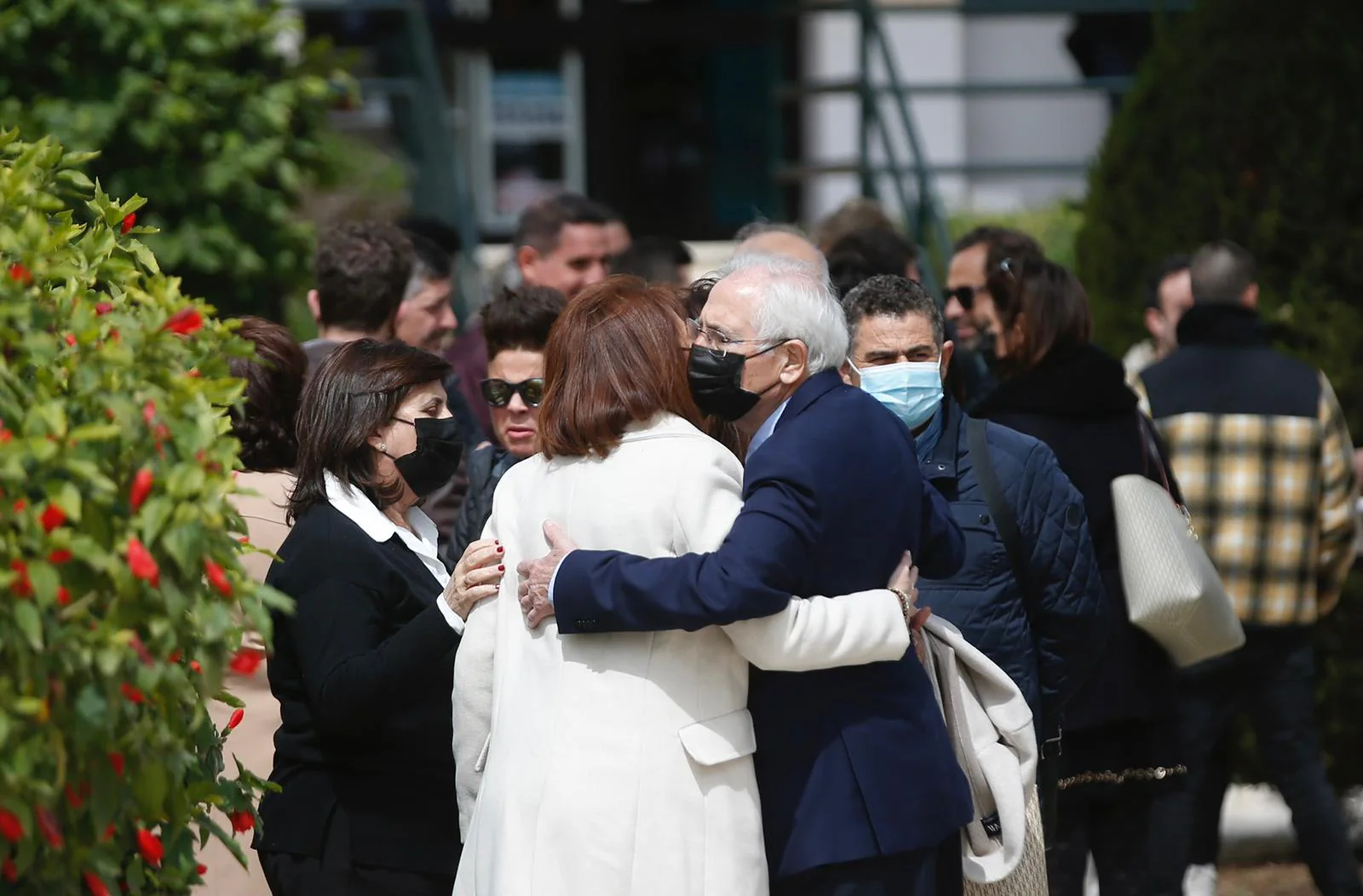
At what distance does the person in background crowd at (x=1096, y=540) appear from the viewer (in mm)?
4695

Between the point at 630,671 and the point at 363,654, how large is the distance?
63 centimetres

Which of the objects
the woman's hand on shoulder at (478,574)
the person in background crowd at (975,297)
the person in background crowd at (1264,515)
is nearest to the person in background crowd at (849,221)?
the person in background crowd at (975,297)

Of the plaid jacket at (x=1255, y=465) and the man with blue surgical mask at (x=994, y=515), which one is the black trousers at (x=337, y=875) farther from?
the plaid jacket at (x=1255, y=465)

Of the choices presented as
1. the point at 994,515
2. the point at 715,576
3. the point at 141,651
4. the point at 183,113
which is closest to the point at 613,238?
the point at 183,113

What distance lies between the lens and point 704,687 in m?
3.21

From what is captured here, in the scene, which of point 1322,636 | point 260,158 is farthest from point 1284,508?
point 260,158

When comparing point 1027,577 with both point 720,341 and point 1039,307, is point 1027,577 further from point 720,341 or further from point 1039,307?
point 720,341

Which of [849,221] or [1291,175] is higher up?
[1291,175]

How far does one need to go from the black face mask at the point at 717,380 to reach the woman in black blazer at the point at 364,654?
0.65 metres

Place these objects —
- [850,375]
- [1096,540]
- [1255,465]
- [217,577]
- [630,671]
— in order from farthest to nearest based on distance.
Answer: [1255,465] → [1096,540] → [850,375] → [630,671] → [217,577]

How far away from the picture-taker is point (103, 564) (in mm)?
2338

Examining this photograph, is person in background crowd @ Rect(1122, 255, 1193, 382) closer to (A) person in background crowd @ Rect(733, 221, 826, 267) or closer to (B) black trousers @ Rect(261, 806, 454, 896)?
(A) person in background crowd @ Rect(733, 221, 826, 267)

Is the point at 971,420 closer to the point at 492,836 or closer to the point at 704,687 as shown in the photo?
the point at 704,687

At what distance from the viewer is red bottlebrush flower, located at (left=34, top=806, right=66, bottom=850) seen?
2412mm
